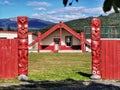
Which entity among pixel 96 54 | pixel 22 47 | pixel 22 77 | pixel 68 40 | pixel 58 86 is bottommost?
pixel 58 86

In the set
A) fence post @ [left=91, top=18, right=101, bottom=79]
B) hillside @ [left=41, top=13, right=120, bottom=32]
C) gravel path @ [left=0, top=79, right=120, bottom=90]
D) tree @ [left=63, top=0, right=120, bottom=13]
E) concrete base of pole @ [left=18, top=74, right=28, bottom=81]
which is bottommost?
gravel path @ [left=0, top=79, right=120, bottom=90]

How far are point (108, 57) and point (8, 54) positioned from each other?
3829mm

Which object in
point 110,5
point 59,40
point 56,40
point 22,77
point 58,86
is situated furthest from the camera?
point 56,40

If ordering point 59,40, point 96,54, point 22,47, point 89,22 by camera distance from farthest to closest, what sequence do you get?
point 89,22, point 59,40, point 96,54, point 22,47

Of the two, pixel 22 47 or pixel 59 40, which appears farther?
pixel 59 40

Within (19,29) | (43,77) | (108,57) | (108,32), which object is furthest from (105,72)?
(108,32)

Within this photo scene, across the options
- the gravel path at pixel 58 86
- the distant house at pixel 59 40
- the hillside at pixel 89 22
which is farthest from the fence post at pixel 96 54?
the hillside at pixel 89 22

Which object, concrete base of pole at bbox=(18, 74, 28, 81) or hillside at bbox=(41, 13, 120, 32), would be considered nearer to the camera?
concrete base of pole at bbox=(18, 74, 28, 81)

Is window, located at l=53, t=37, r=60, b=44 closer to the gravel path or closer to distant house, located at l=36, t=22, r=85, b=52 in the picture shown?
distant house, located at l=36, t=22, r=85, b=52

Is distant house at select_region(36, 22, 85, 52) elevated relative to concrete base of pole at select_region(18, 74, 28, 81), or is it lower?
elevated

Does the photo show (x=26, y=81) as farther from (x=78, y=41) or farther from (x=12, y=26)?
(x=12, y=26)

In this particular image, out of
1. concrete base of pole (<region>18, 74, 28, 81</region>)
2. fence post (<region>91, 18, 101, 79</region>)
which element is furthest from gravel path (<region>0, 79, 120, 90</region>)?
fence post (<region>91, 18, 101, 79</region>)

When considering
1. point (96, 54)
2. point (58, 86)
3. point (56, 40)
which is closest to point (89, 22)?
point (56, 40)

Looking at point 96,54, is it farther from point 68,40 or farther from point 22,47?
point 68,40
